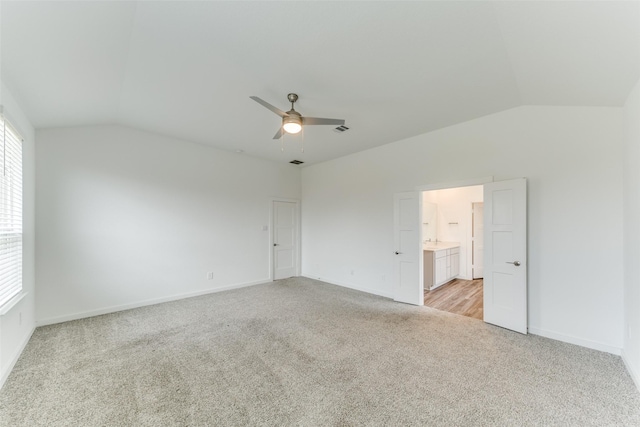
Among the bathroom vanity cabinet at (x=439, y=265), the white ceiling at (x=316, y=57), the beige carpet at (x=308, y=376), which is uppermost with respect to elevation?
the white ceiling at (x=316, y=57)

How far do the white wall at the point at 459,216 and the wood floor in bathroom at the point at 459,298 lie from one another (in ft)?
A: 1.97

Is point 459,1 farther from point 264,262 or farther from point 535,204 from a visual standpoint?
point 264,262

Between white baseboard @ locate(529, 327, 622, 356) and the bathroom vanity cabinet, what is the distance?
→ 216cm

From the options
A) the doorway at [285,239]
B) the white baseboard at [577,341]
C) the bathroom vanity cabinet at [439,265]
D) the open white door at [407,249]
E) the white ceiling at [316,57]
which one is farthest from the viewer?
the doorway at [285,239]

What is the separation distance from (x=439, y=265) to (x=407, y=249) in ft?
5.16

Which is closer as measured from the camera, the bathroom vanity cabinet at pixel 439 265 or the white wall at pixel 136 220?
the white wall at pixel 136 220

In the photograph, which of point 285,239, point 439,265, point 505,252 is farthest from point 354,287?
point 505,252

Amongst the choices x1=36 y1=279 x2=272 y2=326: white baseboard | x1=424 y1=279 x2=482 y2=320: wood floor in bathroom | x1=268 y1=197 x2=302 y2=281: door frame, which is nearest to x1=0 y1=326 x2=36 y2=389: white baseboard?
x1=36 y1=279 x2=272 y2=326: white baseboard

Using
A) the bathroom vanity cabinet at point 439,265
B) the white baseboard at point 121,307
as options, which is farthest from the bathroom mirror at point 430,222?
the white baseboard at point 121,307

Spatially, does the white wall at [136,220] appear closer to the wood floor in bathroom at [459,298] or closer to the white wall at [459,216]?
the wood floor in bathroom at [459,298]

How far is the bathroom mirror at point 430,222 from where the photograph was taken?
20.6 ft

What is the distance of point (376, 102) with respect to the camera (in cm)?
326

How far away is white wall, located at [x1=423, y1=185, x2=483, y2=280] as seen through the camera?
627 cm

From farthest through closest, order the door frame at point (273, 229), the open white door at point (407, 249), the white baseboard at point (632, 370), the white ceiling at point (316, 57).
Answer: the door frame at point (273, 229)
the open white door at point (407, 249)
the white baseboard at point (632, 370)
the white ceiling at point (316, 57)
